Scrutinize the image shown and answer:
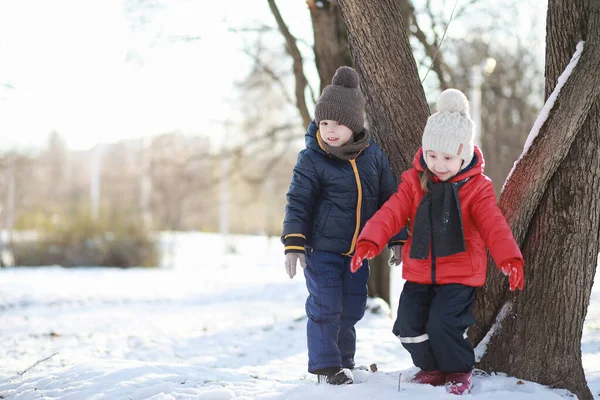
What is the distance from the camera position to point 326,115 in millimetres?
3229

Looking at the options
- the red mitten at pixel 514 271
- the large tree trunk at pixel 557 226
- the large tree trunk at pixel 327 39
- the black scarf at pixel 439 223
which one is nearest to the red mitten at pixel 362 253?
the black scarf at pixel 439 223

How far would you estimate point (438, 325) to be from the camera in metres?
2.82

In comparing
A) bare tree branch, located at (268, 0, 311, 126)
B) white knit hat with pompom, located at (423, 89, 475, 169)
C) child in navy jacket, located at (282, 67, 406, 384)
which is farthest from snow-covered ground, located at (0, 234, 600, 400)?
bare tree branch, located at (268, 0, 311, 126)

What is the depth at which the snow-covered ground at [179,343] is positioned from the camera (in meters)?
3.27

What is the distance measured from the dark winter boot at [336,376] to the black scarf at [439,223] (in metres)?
0.70

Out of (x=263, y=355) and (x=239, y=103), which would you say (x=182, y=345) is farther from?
(x=239, y=103)

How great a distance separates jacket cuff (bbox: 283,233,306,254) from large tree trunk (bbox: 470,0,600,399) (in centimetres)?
106

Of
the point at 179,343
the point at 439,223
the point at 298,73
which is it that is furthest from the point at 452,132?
the point at 298,73

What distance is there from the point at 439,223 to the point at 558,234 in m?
0.72

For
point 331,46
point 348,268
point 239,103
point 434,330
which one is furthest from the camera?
point 239,103

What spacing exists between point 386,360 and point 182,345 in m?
2.31

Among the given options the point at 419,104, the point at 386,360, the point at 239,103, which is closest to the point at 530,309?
the point at 419,104

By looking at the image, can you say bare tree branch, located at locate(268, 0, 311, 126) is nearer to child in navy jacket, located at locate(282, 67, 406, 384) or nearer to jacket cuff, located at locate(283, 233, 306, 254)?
child in navy jacket, located at locate(282, 67, 406, 384)

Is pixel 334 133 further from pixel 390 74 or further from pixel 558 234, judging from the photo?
pixel 558 234
